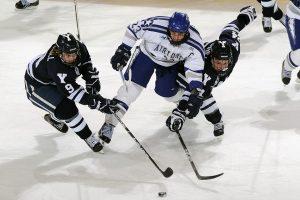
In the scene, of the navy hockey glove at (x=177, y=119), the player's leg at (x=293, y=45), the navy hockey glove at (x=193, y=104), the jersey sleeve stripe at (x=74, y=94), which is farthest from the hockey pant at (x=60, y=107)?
Result: the player's leg at (x=293, y=45)

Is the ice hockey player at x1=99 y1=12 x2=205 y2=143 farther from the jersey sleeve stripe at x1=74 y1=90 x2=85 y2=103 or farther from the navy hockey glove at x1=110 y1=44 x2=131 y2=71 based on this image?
the jersey sleeve stripe at x1=74 y1=90 x2=85 y2=103

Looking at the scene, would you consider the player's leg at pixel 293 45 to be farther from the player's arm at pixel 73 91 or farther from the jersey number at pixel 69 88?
the jersey number at pixel 69 88

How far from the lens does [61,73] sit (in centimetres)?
306

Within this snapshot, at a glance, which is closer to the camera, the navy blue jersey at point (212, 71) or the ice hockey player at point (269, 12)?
the navy blue jersey at point (212, 71)

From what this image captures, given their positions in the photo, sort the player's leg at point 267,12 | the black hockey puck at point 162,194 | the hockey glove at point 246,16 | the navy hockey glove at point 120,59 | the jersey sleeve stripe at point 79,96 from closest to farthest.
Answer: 1. the black hockey puck at point 162,194
2. the jersey sleeve stripe at point 79,96
3. the navy hockey glove at point 120,59
4. the hockey glove at point 246,16
5. the player's leg at point 267,12

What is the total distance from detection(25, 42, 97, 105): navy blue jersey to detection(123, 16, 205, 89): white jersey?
31 centimetres

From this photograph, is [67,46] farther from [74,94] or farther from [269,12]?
[269,12]

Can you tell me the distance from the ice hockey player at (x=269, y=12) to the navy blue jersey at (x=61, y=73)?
239cm

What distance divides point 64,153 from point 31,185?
1.31 ft

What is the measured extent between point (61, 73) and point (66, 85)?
0.07 m

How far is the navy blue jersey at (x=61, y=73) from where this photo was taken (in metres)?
3.07

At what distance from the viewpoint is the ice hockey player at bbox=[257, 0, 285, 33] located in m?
5.12

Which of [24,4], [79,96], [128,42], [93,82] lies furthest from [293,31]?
[24,4]

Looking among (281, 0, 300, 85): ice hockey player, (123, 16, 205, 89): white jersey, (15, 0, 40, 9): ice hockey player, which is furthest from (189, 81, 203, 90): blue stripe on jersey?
(15, 0, 40, 9): ice hockey player
